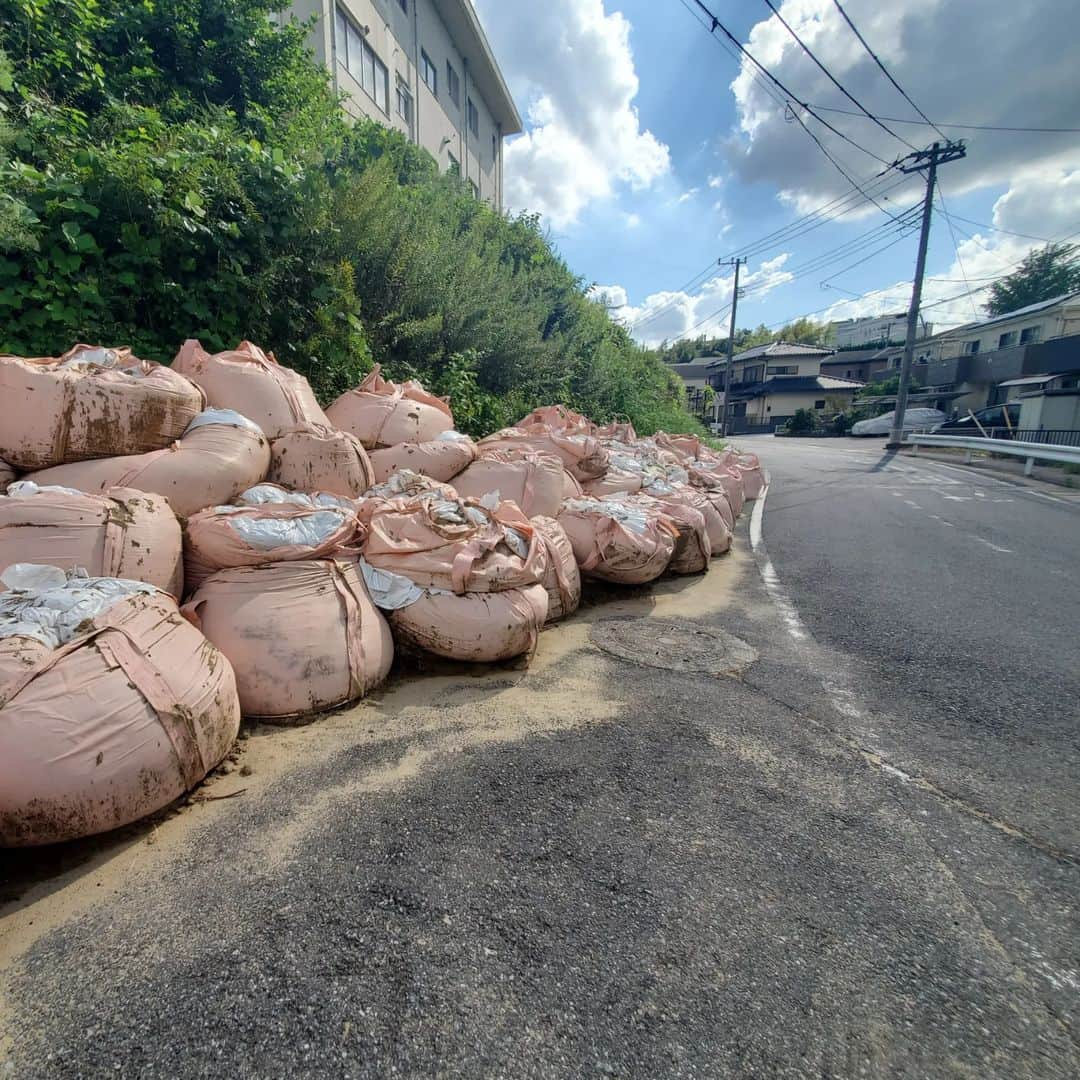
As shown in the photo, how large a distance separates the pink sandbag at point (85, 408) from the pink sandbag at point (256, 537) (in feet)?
1.93

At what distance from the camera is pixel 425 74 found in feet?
47.6

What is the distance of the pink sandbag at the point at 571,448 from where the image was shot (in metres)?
4.46

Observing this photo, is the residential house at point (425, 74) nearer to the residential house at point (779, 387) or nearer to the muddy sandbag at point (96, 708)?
the muddy sandbag at point (96, 708)

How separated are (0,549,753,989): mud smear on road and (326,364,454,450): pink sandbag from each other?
1707 millimetres

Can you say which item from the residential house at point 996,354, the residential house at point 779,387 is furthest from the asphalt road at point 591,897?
the residential house at point 779,387

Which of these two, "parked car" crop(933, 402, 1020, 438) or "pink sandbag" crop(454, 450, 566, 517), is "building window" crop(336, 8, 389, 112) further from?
"parked car" crop(933, 402, 1020, 438)

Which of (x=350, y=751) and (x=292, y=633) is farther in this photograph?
(x=292, y=633)

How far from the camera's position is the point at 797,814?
5.66ft

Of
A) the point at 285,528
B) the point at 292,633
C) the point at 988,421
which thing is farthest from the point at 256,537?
the point at 988,421

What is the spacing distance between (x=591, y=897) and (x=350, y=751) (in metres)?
1.01

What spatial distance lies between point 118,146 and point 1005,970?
22.0 ft

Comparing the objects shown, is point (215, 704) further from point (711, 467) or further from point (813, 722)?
point (711, 467)

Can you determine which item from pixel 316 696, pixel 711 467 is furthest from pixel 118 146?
pixel 711 467

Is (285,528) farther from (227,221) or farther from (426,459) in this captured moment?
(227,221)
